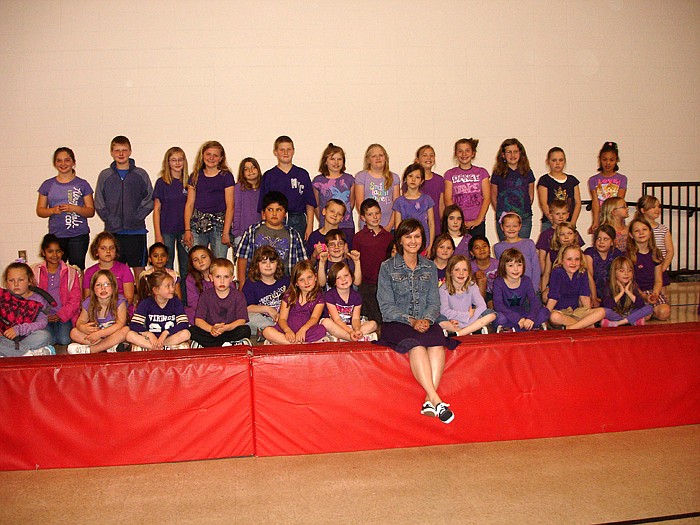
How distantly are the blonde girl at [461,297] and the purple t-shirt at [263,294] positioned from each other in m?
1.21

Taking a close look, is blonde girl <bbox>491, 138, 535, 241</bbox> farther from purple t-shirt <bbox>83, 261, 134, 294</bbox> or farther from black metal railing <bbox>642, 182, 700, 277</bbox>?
purple t-shirt <bbox>83, 261, 134, 294</bbox>

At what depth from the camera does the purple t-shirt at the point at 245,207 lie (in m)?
5.96

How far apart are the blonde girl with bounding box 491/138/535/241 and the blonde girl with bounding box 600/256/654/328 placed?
136cm

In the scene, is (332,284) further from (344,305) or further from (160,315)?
(160,315)

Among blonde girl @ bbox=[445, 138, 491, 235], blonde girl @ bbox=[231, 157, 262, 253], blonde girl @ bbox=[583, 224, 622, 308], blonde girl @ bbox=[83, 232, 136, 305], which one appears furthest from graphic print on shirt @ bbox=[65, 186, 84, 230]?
blonde girl @ bbox=[583, 224, 622, 308]

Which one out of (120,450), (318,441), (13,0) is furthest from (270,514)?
(13,0)

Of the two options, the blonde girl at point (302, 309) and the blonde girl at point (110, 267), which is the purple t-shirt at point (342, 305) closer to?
the blonde girl at point (302, 309)

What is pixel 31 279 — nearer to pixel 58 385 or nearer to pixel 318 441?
pixel 58 385

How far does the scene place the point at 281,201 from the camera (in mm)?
5406

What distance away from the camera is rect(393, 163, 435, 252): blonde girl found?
19.1 feet

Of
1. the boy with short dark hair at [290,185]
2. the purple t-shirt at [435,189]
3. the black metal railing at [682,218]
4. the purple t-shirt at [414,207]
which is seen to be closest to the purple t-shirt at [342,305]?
the boy with short dark hair at [290,185]

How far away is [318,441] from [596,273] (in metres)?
3.02

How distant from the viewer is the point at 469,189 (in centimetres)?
632

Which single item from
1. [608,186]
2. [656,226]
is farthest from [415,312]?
[608,186]
